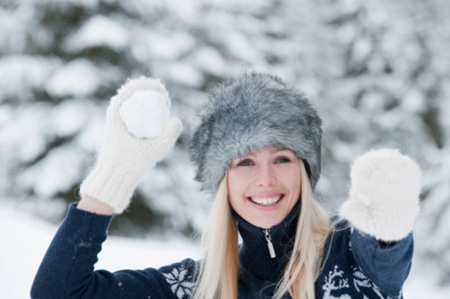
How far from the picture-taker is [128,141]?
2.21 metres

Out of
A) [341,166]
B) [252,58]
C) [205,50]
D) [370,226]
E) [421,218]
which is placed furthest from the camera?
[341,166]

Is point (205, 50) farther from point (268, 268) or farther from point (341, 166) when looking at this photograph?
point (268, 268)

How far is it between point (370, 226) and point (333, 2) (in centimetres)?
1318

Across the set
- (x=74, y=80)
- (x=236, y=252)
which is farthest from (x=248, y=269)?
(x=74, y=80)

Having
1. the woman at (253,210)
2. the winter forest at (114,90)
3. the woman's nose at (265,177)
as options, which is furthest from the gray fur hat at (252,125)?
the winter forest at (114,90)

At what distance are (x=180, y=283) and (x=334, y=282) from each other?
0.76 meters

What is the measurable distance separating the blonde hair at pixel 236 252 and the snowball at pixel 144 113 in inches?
20.7

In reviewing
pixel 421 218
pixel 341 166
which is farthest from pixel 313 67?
pixel 421 218

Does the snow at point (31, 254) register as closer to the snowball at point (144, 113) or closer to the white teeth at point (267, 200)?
the white teeth at point (267, 200)

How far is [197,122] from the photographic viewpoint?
2709mm

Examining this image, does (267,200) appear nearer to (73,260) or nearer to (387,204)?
(387,204)

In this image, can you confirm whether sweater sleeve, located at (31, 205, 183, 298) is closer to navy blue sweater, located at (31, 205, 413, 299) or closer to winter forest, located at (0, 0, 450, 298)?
navy blue sweater, located at (31, 205, 413, 299)

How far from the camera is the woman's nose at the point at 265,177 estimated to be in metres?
2.34

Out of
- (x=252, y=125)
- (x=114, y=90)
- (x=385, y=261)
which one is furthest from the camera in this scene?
(x=114, y=90)
